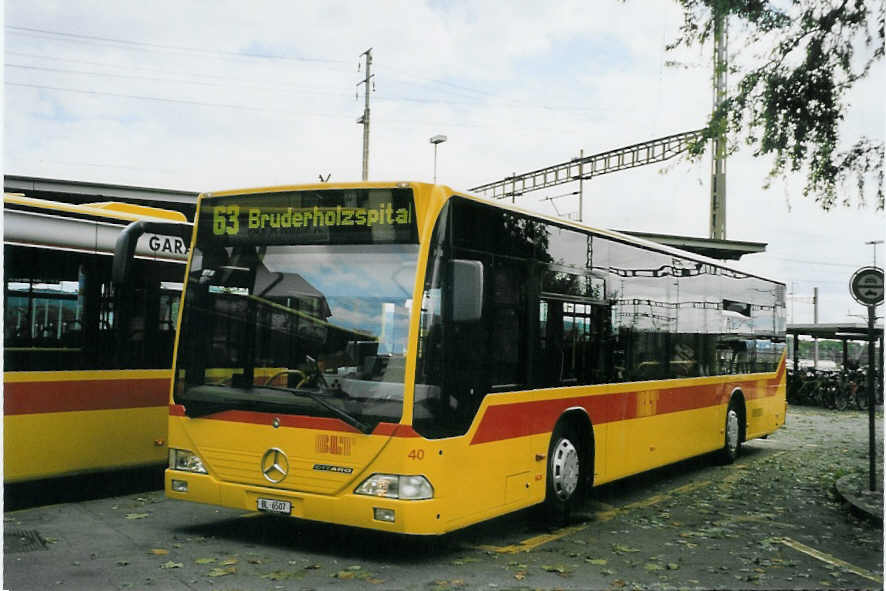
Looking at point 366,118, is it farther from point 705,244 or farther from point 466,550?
point 466,550

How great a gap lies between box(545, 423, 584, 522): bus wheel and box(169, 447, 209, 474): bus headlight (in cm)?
325

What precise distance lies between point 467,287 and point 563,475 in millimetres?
2808

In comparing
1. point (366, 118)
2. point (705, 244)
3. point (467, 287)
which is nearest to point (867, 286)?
point (467, 287)

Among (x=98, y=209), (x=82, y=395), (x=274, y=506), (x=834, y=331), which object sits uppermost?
(x=98, y=209)

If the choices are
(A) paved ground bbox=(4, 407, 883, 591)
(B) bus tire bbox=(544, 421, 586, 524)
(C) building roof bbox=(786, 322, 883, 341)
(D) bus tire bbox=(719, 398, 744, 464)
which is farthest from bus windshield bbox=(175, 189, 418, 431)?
(C) building roof bbox=(786, 322, 883, 341)

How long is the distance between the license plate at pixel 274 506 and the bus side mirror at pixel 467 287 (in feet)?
6.61

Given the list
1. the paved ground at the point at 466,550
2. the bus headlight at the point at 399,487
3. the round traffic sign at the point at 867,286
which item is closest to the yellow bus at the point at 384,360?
the bus headlight at the point at 399,487

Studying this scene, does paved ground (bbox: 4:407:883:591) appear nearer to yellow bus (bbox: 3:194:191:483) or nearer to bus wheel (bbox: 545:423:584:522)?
bus wheel (bbox: 545:423:584:522)

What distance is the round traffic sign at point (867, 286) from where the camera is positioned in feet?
40.1

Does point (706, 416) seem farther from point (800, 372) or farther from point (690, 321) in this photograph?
point (800, 372)

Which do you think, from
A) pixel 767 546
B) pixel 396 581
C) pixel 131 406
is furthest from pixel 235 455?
pixel 767 546

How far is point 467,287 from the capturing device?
24.1 ft

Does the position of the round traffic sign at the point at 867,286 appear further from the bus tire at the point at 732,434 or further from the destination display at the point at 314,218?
the destination display at the point at 314,218

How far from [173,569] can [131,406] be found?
11.6 feet
